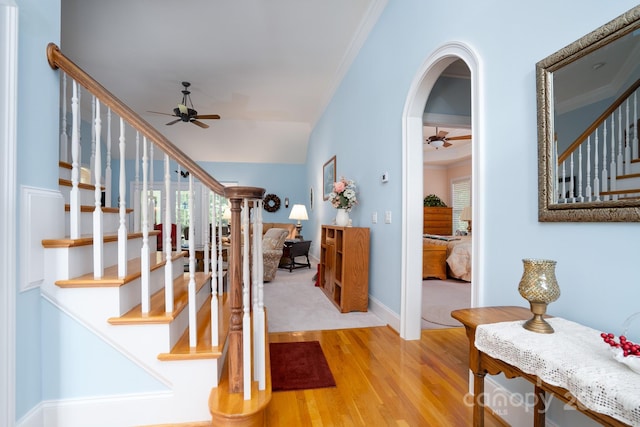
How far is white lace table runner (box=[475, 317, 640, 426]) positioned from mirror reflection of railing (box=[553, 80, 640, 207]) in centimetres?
54

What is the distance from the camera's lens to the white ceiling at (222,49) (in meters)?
3.28

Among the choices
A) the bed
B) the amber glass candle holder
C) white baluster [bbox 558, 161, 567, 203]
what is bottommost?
the bed

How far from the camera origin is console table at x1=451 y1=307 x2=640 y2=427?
2.48 feet

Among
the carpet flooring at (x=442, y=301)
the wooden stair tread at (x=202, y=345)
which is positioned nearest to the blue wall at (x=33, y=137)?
the wooden stair tread at (x=202, y=345)

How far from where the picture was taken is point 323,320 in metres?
3.02

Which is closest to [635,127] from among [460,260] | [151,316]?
[151,316]

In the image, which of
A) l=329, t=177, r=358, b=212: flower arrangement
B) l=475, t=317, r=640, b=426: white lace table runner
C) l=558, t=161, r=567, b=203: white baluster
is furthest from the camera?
l=329, t=177, r=358, b=212: flower arrangement

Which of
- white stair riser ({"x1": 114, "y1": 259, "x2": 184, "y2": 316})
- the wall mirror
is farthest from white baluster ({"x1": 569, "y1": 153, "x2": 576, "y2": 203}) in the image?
white stair riser ({"x1": 114, "y1": 259, "x2": 184, "y2": 316})

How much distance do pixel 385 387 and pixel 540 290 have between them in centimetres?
122

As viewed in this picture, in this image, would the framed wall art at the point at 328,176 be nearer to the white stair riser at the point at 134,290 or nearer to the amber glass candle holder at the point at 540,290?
the white stair riser at the point at 134,290

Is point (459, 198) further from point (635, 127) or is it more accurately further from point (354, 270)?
point (635, 127)

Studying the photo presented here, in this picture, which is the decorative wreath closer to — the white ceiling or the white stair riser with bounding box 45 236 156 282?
the white ceiling

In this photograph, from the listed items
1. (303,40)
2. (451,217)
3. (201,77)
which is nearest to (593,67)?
(303,40)

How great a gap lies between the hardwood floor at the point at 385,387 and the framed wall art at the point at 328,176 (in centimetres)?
298
